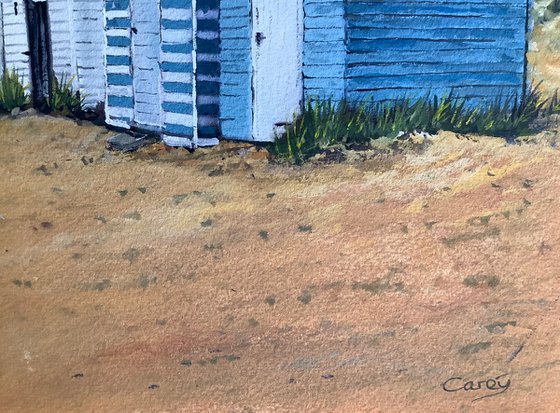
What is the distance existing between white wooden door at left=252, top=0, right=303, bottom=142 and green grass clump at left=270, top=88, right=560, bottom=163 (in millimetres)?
95

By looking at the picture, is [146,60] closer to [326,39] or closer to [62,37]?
[62,37]

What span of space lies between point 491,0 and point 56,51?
8.84 feet

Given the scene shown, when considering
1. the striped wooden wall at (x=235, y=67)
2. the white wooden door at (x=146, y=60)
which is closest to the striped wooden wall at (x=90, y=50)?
the white wooden door at (x=146, y=60)

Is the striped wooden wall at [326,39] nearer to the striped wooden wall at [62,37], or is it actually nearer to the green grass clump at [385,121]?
the green grass clump at [385,121]

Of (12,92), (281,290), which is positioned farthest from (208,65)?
(281,290)

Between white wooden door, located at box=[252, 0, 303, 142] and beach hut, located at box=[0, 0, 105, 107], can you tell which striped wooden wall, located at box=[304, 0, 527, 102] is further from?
beach hut, located at box=[0, 0, 105, 107]

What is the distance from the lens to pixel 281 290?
2924mm

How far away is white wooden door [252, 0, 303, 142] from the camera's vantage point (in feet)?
11.3

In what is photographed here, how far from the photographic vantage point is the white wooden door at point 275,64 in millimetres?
3436

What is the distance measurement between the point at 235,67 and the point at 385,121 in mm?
933

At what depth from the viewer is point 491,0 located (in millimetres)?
3715

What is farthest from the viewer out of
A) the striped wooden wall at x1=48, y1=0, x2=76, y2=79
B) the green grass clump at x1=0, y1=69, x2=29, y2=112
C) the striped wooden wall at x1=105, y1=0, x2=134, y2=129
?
the striped wooden wall at x1=105, y1=0, x2=134, y2=129
